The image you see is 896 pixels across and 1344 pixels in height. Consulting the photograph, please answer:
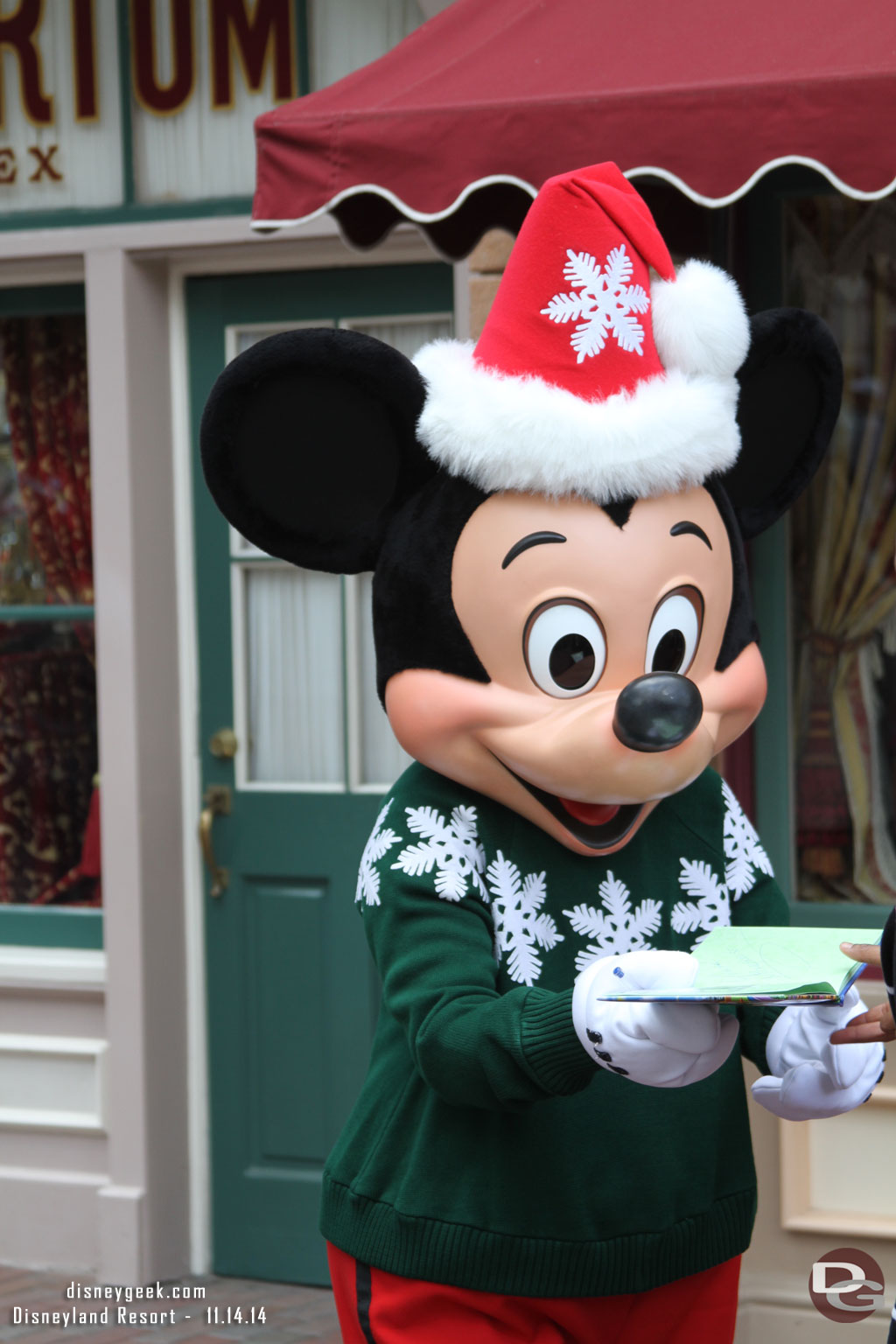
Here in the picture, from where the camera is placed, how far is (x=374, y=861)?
2139 mm

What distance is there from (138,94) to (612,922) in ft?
9.70

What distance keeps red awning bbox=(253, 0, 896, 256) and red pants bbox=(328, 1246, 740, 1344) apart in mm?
1693

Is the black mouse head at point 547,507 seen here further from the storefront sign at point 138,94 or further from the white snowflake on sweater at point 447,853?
the storefront sign at point 138,94

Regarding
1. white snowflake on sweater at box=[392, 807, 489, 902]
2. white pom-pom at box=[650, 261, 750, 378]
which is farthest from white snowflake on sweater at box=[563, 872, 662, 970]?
white pom-pom at box=[650, 261, 750, 378]

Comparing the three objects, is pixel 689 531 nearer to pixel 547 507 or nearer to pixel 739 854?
pixel 547 507

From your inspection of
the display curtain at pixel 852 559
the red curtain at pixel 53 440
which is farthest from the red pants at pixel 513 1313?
the red curtain at pixel 53 440

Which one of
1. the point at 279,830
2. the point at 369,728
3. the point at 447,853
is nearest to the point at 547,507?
the point at 447,853

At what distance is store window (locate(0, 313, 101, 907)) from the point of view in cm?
443

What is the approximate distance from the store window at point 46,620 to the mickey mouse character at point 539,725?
92.5 inches

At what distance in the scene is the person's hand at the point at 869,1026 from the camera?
6.00 feet

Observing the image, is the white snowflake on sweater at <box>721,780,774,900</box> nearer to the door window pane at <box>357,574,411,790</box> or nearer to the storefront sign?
the door window pane at <box>357,574,411,790</box>

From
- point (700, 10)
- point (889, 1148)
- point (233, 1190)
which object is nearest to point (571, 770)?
point (700, 10)

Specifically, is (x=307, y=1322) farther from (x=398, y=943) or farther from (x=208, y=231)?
(x=208, y=231)

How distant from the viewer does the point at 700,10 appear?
9.22 feet
